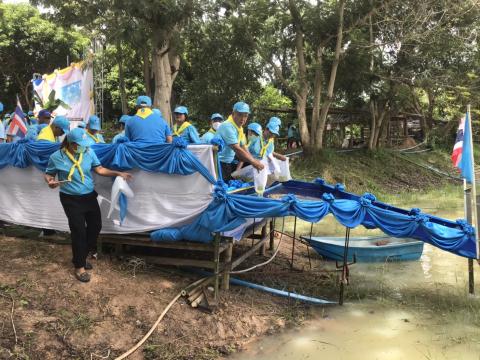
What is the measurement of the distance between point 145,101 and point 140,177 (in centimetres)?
114

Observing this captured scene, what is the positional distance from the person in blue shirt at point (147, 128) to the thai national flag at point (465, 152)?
3.96m

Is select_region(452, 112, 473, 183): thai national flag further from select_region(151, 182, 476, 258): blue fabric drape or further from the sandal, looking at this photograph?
the sandal

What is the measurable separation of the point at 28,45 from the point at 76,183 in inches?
789

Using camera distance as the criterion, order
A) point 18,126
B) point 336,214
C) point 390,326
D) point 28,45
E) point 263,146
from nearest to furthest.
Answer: point 336,214
point 390,326
point 263,146
point 18,126
point 28,45

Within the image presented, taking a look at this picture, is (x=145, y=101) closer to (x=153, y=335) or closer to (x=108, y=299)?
(x=108, y=299)

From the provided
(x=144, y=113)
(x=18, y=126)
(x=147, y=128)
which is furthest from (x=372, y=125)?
(x=147, y=128)

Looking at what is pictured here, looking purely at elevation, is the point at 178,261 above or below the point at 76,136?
below

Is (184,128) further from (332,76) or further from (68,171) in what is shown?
(332,76)

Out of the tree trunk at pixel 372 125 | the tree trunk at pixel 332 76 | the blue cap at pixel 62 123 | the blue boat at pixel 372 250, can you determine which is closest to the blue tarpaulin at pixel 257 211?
the blue cap at pixel 62 123

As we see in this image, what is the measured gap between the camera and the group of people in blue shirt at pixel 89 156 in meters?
5.09

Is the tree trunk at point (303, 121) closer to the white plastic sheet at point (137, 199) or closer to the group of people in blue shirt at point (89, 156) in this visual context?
the group of people in blue shirt at point (89, 156)

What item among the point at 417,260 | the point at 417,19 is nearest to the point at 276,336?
the point at 417,260

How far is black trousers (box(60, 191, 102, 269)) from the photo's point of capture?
16.9ft

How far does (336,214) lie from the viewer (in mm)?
5566
